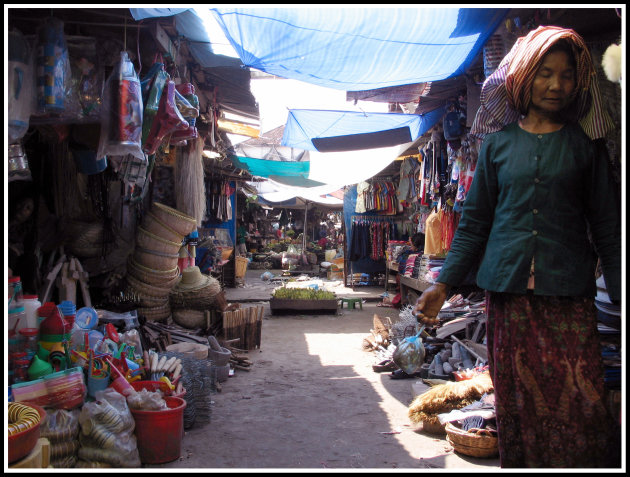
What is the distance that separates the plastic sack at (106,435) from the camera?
3.06 m

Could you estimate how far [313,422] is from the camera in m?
4.29

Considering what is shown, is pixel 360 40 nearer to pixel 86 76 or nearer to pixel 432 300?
pixel 86 76

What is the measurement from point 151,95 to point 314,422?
2983mm

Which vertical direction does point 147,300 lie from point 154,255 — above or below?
below

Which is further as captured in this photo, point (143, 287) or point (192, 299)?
point (192, 299)

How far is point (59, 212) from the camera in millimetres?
4980

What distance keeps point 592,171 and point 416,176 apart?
8950 mm

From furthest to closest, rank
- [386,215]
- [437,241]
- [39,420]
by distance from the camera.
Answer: [386,215] → [437,241] → [39,420]

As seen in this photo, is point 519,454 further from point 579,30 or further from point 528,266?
point 579,30

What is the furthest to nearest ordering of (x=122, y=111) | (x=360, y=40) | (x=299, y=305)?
(x=299, y=305) < (x=360, y=40) < (x=122, y=111)

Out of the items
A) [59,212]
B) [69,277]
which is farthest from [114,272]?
[59,212]

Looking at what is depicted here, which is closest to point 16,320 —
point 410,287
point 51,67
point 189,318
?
point 51,67

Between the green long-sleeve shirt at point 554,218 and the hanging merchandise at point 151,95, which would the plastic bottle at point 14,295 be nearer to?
the hanging merchandise at point 151,95

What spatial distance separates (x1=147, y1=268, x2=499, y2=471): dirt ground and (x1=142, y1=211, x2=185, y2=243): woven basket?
1909 millimetres
